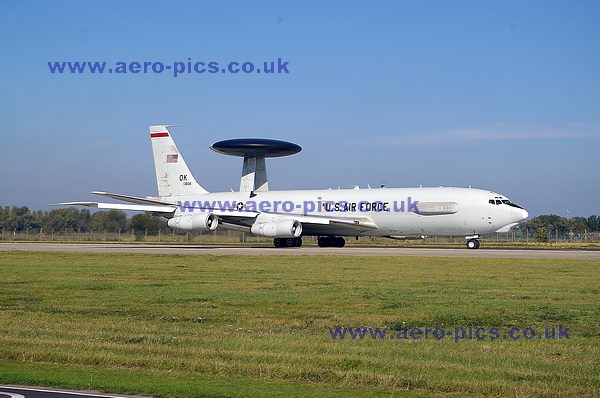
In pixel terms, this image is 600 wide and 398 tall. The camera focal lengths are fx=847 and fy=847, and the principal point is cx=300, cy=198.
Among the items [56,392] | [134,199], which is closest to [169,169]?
[134,199]

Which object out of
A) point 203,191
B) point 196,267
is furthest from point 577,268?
point 203,191

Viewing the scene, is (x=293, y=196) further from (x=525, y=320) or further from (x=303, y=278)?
(x=525, y=320)

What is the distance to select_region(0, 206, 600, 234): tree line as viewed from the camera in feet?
259

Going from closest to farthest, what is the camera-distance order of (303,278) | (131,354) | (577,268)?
(131,354) < (303,278) < (577,268)

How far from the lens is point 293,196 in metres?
60.6

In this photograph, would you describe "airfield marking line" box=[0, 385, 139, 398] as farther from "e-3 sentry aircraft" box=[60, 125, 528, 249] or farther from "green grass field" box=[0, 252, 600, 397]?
"e-3 sentry aircraft" box=[60, 125, 528, 249]

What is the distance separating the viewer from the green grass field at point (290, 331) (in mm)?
11867

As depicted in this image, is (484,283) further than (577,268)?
No

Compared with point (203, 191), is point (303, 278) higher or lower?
lower

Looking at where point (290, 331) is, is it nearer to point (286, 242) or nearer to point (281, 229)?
point (281, 229)

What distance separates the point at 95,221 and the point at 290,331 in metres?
75.3

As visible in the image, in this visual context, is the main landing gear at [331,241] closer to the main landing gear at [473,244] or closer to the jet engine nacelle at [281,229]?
the jet engine nacelle at [281,229]

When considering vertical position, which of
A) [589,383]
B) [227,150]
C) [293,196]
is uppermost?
[227,150]

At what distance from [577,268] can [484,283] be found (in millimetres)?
8267
